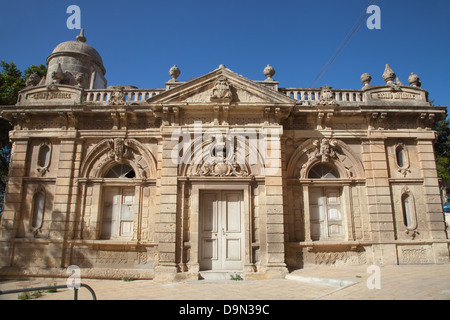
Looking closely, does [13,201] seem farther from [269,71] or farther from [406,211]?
[406,211]

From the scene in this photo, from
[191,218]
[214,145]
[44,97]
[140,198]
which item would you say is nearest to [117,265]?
[140,198]

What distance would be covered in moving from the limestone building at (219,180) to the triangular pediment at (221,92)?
1.4 inches

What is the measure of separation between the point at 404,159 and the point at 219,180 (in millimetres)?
6538

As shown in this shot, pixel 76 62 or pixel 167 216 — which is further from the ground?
pixel 76 62

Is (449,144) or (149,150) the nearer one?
(149,150)

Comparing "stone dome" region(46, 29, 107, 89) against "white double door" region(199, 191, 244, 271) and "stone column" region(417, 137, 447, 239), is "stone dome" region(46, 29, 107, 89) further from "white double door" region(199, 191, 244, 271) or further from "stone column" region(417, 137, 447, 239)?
"stone column" region(417, 137, 447, 239)

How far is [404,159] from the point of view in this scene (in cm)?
1065

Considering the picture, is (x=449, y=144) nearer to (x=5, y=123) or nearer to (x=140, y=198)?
(x=140, y=198)

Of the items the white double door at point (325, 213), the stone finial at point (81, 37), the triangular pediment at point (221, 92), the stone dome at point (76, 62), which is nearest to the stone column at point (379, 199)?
the white double door at point (325, 213)

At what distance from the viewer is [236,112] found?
9969 millimetres

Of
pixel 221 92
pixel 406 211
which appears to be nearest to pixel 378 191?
pixel 406 211

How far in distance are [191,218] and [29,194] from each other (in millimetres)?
5656

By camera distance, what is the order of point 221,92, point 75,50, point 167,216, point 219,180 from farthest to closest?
point 75,50 → point 221,92 → point 219,180 → point 167,216

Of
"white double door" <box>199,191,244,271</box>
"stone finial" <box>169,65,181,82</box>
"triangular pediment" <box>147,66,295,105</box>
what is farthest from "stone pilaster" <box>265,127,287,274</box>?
"stone finial" <box>169,65,181,82</box>
